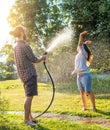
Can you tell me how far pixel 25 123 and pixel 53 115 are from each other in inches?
66.1

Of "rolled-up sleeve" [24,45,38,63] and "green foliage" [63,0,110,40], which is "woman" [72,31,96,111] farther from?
"green foliage" [63,0,110,40]

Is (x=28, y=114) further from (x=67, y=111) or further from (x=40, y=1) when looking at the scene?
(x=40, y=1)

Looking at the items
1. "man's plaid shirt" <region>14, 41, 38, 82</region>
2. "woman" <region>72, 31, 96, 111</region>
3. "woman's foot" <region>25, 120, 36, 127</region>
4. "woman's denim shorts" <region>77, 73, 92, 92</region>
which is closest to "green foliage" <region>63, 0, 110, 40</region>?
"woman" <region>72, 31, 96, 111</region>

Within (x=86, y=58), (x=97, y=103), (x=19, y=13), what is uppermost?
(x=19, y=13)

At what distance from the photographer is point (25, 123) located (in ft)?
25.1

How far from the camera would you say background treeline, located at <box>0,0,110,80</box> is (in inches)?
634

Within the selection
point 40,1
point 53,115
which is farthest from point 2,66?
point 40,1

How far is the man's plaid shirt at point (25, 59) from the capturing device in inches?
296

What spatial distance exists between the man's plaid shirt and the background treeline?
3344 millimetres

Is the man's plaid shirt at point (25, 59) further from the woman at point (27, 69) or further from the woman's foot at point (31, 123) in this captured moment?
the woman's foot at point (31, 123)

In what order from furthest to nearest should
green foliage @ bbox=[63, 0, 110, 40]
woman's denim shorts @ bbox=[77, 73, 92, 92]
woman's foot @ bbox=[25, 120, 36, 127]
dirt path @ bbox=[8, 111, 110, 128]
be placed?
green foliage @ bbox=[63, 0, 110, 40]
woman's denim shorts @ bbox=[77, 73, 92, 92]
dirt path @ bbox=[8, 111, 110, 128]
woman's foot @ bbox=[25, 120, 36, 127]

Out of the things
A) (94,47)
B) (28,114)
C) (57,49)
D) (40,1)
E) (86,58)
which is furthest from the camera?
(40,1)

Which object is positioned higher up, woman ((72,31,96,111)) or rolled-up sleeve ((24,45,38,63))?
rolled-up sleeve ((24,45,38,63))

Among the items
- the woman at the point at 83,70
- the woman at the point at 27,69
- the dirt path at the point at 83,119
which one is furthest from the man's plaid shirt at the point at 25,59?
the woman at the point at 83,70
